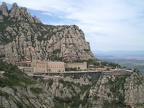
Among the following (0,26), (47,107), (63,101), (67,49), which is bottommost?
(63,101)

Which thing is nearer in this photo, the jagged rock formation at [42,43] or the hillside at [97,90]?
the hillside at [97,90]

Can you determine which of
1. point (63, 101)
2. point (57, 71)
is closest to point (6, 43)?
point (57, 71)

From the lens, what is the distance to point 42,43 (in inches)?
7274

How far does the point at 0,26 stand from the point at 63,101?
73377 millimetres

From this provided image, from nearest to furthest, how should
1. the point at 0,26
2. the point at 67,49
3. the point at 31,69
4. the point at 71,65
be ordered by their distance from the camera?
the point at 31,69 → the point at 71,65 → the point at 67,49 → the point at 0,26

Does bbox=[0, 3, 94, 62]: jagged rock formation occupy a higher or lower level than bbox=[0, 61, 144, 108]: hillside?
higher

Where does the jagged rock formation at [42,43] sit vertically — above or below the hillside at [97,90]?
above

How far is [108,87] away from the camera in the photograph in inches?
5546

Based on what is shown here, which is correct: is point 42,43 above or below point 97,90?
above

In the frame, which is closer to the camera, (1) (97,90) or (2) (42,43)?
(1) (97,90)

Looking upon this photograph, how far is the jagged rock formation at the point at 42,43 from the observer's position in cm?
17712

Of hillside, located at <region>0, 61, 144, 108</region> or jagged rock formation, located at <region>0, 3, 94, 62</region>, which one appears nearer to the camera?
hillside, located at <region>0, 61, 144, 108</region>

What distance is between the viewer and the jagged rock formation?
177125mm

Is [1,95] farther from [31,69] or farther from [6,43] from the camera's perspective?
[6,43]
